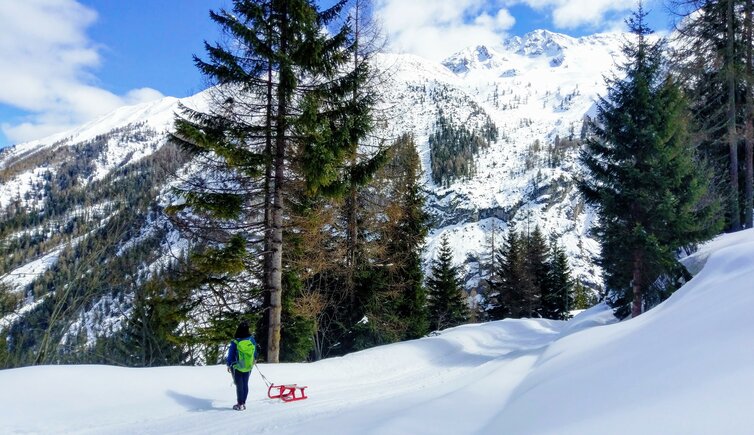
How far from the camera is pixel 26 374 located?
778 centimetres

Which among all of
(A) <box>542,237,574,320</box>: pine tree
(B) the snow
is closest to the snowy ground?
(B) the snow

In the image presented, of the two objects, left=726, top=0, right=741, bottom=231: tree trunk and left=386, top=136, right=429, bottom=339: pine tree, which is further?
left=386, top=136, right=429, bottom=339: pine tree

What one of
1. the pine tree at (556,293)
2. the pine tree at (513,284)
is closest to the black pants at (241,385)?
the pine tree at (513,284)

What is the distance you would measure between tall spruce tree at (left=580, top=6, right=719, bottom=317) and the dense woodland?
2.4 inches

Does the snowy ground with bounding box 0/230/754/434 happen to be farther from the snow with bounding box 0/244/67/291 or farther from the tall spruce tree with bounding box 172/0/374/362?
the snow with bounding box 0/244/67/291

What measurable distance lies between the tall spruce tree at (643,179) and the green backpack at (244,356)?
1178cm

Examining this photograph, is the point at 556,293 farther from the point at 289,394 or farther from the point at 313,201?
the point at 289,394

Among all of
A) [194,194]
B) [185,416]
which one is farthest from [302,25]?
[185,416]

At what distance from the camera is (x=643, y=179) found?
13.7m

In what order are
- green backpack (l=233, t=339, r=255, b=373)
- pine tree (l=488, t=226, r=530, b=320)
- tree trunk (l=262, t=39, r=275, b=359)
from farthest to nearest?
1. pine tree (l=488, t=226, r=530, b=320)
2. tree trunk (l=262, t=39, r=275, b=359)
3. green backpack (l=233, t=339, r=255, b=373)

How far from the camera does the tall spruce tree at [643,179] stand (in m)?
13.5

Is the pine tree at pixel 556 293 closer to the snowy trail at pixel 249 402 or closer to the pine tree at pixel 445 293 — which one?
the pine tree at pixel 445 293

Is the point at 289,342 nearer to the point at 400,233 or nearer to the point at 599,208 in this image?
the point at 400,233

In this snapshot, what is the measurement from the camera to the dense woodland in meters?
11.1
